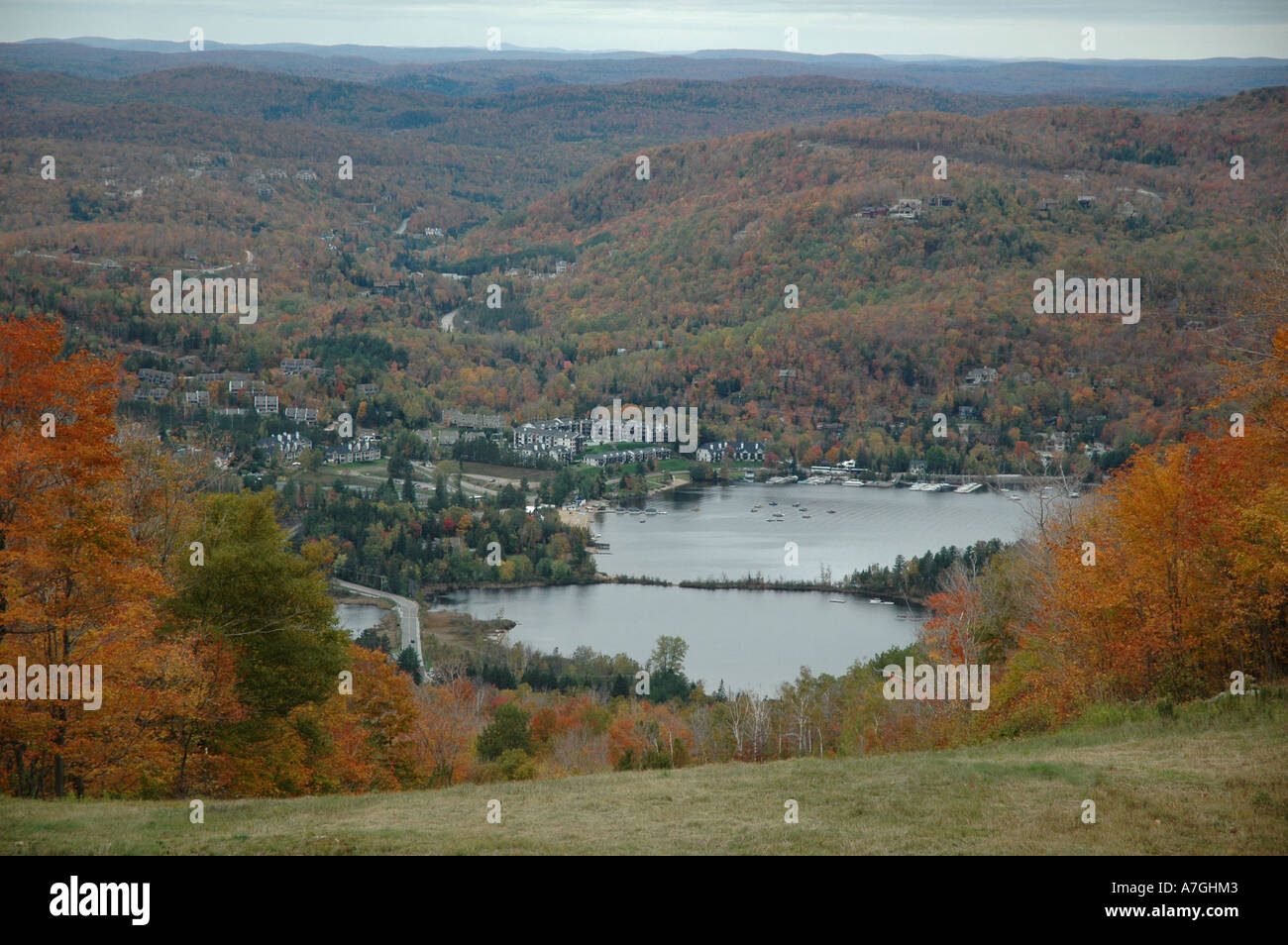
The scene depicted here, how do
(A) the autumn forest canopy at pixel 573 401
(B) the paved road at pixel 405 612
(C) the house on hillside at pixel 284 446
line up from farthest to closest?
(C) the house on hillside at pixel 284 446
(B) the paved road at pixel 405 612
(A) the autumn forest canopy at pixel 573 401

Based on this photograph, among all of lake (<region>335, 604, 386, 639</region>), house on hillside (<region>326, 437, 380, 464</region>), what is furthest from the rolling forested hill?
lake (<region>335, 604, 386, 639</region>)

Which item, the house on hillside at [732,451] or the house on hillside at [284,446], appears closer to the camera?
the house on hillside at [284,446]

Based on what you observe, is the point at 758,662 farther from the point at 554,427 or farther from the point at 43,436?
the point at 554,427

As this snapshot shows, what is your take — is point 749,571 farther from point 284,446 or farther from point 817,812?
point 817,812

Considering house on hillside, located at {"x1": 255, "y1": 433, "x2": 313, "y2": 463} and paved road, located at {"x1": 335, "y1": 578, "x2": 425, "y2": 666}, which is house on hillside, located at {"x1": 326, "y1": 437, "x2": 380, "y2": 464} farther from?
paved road, located at {"x1": 335, "y1": 578, "x2": 425, "y2": 666}

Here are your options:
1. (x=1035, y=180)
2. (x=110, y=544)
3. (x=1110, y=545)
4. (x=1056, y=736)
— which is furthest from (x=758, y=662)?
(x=1035, y=180)

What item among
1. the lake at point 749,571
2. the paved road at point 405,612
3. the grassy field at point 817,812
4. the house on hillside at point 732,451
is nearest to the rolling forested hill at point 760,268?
the house on hillside at point 732,451

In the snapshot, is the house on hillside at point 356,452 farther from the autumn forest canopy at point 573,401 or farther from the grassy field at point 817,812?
the grassy field at point 817,812
